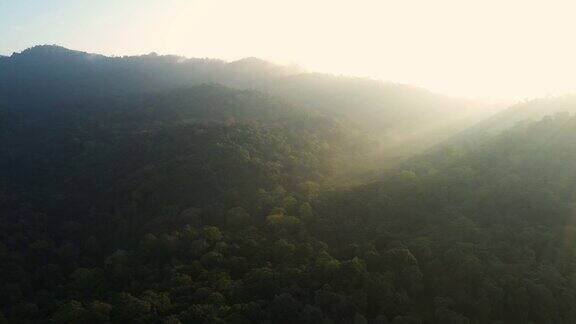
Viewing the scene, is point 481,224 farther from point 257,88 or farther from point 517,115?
point 257,88

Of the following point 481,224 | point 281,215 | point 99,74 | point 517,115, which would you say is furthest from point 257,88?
point 481,224

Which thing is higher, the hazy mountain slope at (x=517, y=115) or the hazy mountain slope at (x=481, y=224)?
the hazy mountain slope at (x=517, y=115)

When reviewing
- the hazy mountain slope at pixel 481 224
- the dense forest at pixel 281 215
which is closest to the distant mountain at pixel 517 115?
the dense forest at pixel 281 215

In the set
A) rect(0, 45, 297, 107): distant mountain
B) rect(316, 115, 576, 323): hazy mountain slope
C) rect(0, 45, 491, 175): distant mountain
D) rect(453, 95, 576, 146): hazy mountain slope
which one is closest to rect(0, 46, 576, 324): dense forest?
rect(316, 115, 576, 323): hazy mountain slope

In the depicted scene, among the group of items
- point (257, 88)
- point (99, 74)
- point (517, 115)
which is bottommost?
point (517, 115)

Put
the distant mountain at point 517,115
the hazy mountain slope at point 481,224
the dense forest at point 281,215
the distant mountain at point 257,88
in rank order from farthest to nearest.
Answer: the distant mountain at point 257,88 < the distant mountain at point 517,115 < the dense forest at point 281,215 < the hazy mountain slope at point 481,224

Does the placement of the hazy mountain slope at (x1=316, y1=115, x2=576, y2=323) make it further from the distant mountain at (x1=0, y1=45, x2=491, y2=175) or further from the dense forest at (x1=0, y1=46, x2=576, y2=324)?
the distant mountain at (x1=0, y1=45, x2=491, y2=175)

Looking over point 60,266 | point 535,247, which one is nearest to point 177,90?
point 60,266

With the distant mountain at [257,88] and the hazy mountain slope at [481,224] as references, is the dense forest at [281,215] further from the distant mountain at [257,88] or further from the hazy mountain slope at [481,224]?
the distant mountain at [257,88]
